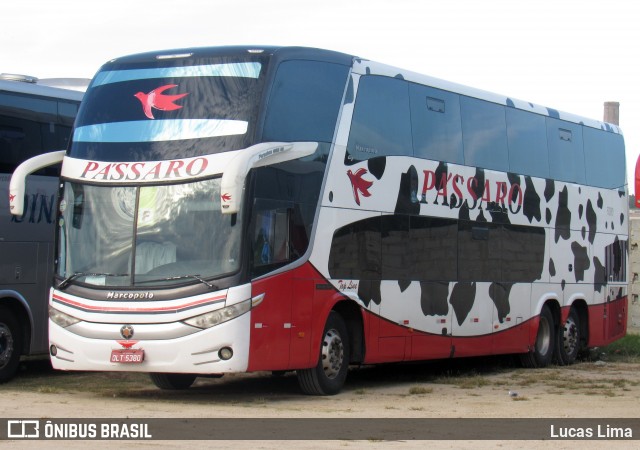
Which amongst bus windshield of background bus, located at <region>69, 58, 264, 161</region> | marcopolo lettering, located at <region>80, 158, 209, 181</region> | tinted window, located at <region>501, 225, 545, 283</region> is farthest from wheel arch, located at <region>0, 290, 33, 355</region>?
tinted window, located at <region>501, 225, 545, 283</region>

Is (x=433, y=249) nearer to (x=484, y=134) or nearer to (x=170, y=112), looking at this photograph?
(x=484, y=134)

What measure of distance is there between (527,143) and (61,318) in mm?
9561

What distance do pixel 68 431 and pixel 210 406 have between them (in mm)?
2799

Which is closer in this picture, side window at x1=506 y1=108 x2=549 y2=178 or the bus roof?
the bus roof

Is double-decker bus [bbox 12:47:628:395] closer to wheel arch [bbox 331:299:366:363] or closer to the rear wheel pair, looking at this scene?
wheel arch [bbox 331:299:366:363]

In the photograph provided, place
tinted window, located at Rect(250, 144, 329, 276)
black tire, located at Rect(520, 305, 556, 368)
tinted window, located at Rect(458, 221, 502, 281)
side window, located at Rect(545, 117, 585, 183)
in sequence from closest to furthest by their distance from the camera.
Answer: tinted window, located at Rect(250, 144, 329, 276) < tinted window, located at Rect(458, 221, 502, 281) < black tire, located at Rect(520, 305, 556, 368) < side window, located at Rect(545, 117, 585, 183)

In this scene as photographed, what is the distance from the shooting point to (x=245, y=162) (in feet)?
44.4

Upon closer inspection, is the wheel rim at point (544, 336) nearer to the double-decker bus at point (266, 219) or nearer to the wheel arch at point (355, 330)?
the double-decker bus at point (266, 219)

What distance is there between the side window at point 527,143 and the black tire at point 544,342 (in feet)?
8.19

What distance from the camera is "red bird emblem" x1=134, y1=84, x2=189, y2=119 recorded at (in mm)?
14602

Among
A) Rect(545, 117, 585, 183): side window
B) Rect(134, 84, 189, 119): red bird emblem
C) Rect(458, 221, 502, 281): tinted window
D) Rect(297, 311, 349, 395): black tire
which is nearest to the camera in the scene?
Rect(134, 84, 189, 119): red bird emblem

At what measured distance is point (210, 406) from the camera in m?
13.9

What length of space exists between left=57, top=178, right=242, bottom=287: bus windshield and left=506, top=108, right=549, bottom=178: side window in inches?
305

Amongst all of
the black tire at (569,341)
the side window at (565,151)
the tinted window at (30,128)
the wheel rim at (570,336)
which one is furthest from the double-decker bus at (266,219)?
the wheel rim at (570,336)
